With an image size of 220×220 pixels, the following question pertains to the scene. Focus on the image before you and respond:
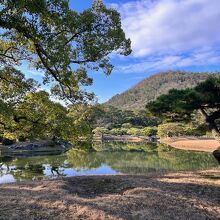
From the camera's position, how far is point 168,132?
199ft

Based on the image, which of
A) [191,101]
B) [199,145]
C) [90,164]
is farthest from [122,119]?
[191,101]

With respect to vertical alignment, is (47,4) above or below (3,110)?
above

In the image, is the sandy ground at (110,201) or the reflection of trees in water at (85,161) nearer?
the sandy ground at (110,201)

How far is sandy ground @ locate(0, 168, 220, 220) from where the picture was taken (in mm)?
7086

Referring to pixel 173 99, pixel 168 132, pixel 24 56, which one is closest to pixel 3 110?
pixel 24 56

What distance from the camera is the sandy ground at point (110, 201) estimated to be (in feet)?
23.2

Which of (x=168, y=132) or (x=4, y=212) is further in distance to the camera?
(x=168, y=132)

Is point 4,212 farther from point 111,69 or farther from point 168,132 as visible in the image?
point 168,132

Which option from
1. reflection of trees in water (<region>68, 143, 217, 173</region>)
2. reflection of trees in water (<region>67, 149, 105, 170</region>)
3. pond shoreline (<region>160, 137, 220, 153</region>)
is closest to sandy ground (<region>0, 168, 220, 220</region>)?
reflection of trees in water (<region>68, 143, 217, 173</region>)

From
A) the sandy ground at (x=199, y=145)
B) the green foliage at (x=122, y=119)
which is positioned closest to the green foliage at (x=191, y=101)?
the sandy ground at (x=199, y=145)

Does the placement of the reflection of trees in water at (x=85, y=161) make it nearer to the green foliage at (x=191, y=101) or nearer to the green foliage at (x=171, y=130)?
the green foliage at (x=191, y=101)

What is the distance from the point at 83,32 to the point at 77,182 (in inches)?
208

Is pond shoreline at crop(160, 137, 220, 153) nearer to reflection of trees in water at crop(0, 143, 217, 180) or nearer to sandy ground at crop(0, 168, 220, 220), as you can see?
reflection of trees in water at crop(0, 143, 217, 180)

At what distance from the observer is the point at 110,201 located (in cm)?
791
